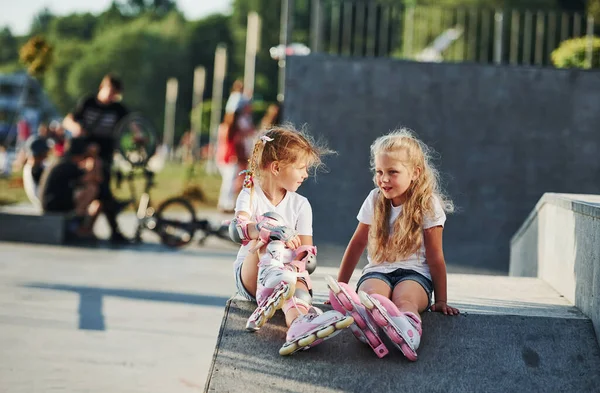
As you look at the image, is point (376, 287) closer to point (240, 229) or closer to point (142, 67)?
point (240, 229)

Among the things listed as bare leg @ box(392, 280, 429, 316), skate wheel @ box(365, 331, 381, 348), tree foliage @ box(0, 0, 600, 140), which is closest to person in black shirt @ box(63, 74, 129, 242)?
bare leg @ box(392, 280, 429, 316)

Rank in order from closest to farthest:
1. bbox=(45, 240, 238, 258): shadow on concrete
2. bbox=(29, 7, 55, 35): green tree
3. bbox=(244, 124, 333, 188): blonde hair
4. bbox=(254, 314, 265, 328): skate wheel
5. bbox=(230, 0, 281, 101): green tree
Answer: bbox=(254, 314, 265, 328): skate wheel → bbox=(244, 124, 333, 188): blonde hair → bbox=(45, 240, 238, 258): shadow on concrete → bbox=(230, 0, 281, 101): green tree → bbox=(29, 7, 55, 35): green tree

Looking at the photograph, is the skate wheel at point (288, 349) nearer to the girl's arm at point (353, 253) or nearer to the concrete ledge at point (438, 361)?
the concrete ledge at point (438, 361)

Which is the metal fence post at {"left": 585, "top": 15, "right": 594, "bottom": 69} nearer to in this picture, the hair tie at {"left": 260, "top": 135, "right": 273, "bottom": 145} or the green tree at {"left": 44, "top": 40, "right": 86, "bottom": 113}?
the hair tie at {"left": 260, "top": 135, "right": 273, "bottom": 145}

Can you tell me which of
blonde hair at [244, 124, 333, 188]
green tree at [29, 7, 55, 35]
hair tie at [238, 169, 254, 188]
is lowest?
hair tie at [238, 169, 254, 188]

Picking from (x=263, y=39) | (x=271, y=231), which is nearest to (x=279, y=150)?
(x=271, y=231)

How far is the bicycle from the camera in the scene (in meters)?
12.5

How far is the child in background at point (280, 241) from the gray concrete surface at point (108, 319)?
0.79 metres

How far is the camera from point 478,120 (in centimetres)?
1189

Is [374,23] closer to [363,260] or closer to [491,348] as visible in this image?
[363,260]

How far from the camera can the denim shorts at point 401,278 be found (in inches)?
201

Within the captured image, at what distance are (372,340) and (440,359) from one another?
0.33 meters

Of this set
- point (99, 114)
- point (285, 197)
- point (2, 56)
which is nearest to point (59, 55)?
point (2, 56)

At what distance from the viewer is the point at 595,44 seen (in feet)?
44.5
